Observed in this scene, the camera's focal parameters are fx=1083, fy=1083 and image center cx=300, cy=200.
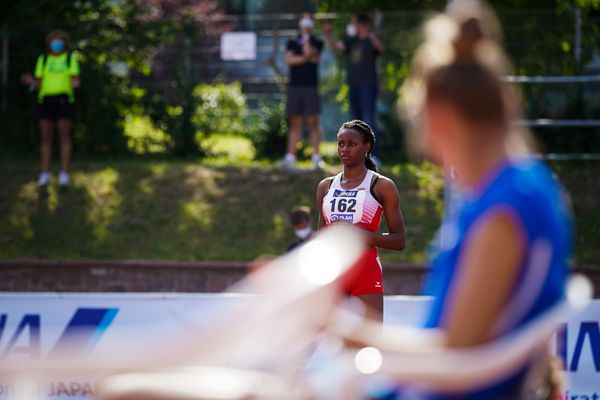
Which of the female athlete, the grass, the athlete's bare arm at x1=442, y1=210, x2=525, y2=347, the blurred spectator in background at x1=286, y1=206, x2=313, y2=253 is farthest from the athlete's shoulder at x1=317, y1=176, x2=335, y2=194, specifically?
the grass

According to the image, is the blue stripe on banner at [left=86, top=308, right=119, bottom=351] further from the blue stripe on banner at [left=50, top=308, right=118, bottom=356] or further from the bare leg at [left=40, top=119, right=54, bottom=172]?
the bare leg at [left=40, top=119, right=54, bottom=172]

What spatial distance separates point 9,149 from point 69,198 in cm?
346

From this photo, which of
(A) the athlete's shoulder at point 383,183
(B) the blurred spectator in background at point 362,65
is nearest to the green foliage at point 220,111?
(B) the blurred spectator in background at point 362,65

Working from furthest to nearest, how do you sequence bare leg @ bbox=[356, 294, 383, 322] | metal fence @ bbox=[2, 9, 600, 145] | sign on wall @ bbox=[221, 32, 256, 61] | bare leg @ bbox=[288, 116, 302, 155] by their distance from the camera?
sign on wall @ bbox=[221, 32, 256, 61] < metal fence @ bbox=[2, 9, 600, 145] < bare leg @ bbox=[288, 116, 302, 155] < bare leg @ bbox=[356, 294, 383, 322]

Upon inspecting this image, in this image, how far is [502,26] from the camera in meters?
18.8

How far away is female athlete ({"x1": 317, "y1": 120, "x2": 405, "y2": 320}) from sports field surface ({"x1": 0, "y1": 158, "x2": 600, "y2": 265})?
6.53 metres

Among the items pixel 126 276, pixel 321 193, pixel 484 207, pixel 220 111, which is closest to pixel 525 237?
pixel 484 207

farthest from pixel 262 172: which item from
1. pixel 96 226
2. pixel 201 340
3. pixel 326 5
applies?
pixel 201 340

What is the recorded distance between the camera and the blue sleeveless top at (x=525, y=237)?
2756mm

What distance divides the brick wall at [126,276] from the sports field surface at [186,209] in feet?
1.59

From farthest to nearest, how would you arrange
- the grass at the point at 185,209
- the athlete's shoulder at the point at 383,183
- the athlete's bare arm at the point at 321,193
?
1. the grass at the point at 185,209
2. the athlete's bare arm at the point at 321,193
3. the athlete's shoulder at the point at 383,183

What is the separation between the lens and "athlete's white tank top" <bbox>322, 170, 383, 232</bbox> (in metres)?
7.98

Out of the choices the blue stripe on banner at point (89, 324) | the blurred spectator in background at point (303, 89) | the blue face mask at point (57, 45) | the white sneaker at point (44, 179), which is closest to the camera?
the blue stripe on banner at point (89, 324)

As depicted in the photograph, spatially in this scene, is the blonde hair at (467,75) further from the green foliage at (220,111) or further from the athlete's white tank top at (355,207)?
the green foliage at (220,111)
